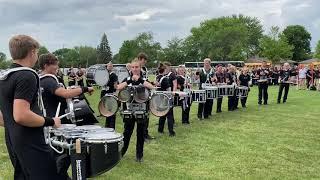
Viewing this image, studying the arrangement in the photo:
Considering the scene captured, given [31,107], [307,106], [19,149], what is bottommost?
[307,106]

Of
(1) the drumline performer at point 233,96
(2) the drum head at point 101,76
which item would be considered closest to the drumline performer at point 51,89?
(2) the drum head at point 101,76

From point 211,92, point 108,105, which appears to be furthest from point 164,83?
point 211,92

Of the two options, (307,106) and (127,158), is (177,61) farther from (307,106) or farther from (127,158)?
(127,158)

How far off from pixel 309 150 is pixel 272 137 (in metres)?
1.76

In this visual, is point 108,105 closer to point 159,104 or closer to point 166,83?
point 159,104

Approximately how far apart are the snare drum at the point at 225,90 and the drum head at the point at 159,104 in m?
8.76

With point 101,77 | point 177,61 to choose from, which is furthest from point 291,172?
point 177,61

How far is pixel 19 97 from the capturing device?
4.05 meters

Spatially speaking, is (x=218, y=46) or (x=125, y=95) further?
(x=218, y=46)

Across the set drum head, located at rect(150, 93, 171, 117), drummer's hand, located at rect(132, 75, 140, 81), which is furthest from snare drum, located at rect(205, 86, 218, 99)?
drummer's hand, located at rect(132, 75, 140, 81)

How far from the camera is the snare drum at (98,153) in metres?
5.07

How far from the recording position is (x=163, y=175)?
26.8ft

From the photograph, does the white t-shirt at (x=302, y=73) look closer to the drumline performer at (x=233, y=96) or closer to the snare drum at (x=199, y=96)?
the drumline performer at (x=233, y=96)

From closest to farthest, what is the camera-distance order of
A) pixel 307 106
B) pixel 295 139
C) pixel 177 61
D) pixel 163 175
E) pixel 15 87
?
1. pixel 15 87
2. pixel 163 175
3. pixel 295 139
4. pixel 307 106
5. pixel 177 61
